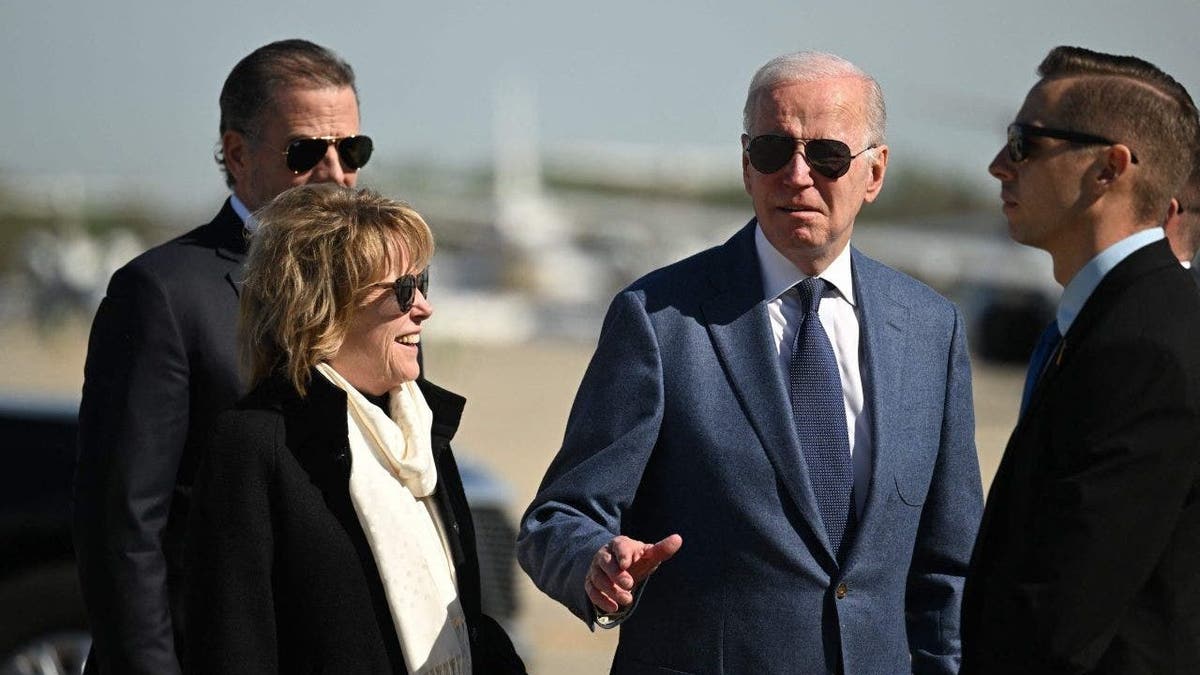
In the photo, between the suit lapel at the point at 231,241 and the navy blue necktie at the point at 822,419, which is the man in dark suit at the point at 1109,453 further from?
the suit lapel at the point at 231,241

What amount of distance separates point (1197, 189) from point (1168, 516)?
4.96ft

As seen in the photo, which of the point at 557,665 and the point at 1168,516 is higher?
the point at 1168,516

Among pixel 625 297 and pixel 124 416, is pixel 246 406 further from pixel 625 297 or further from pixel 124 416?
pixel 625 297

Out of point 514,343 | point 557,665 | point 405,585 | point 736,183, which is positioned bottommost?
point 736,183

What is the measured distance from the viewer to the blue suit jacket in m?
3.00

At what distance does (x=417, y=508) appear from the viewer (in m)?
2.98

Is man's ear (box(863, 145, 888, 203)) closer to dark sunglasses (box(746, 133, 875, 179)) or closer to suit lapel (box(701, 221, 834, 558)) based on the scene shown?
dark sunglasses (box(746, 133, 875, 179))

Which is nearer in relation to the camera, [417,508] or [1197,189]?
[417,508]

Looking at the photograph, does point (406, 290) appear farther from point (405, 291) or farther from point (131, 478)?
point (131, 478)

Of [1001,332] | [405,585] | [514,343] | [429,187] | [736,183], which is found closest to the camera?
[405,585]

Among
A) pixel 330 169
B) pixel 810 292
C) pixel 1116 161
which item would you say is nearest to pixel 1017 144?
pixel 1116 161

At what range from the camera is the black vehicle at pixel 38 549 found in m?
5.67

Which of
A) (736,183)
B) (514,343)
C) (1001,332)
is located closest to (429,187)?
(736,183)

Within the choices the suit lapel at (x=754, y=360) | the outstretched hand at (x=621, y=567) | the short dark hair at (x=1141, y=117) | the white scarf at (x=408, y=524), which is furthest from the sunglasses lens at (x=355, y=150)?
the short dark hair at (x=1141, y=117)
